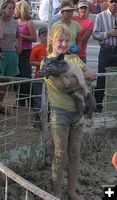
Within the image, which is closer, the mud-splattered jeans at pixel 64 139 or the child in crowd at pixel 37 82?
the mud-splattered jeans at pixel 64 139

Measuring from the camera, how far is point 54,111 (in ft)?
18.4

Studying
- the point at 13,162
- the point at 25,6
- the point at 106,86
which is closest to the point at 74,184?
Answer: the point at 13,162

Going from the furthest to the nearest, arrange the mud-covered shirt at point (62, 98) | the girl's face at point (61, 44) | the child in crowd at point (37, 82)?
the child in crowd at point (37, 82) → the mud-covered shirt at point (62, 98) → the girl's face at point (61, 44)

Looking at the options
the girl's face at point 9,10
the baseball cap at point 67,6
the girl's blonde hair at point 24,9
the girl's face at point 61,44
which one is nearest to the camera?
the girl's face at point 61,44

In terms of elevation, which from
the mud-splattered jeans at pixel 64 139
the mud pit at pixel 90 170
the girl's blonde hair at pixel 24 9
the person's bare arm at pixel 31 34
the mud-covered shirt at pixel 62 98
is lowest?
the mud pit at pixel 90 170

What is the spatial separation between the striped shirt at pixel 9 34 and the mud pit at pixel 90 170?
1.73 meters

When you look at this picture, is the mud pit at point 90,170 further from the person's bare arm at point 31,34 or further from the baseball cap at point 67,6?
the person's bare arm at point 31,34

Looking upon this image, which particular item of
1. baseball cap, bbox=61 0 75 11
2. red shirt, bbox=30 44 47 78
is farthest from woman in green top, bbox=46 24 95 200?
red shirt, bbox=30 44 47 78

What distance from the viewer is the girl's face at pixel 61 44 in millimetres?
5414

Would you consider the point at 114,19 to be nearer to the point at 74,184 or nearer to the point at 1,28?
the point at 1,28

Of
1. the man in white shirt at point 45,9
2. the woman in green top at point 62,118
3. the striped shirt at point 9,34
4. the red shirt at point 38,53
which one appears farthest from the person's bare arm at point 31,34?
the woman in green top at point 62,118

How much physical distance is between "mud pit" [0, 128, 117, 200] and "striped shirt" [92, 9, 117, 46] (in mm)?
1432

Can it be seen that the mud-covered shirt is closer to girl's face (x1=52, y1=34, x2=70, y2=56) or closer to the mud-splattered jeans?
the mud-splattered jeans

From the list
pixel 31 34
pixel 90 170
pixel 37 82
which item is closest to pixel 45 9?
pixel 31 34
